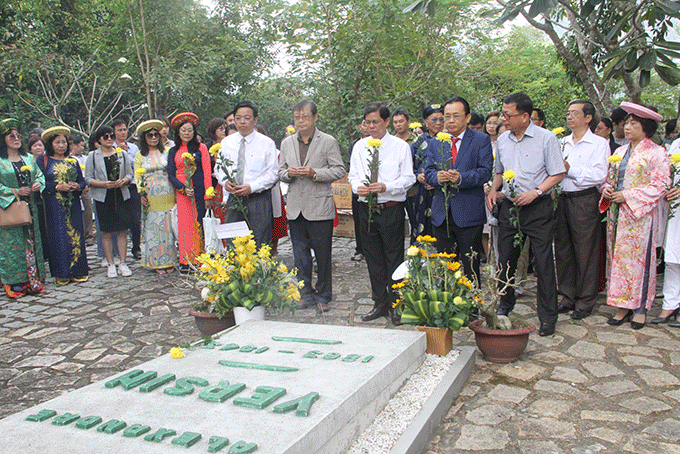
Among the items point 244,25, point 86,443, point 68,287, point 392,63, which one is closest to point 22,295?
point 68,287

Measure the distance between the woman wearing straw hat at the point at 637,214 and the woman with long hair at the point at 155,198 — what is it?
550 cm

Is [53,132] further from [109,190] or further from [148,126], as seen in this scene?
[148,126]

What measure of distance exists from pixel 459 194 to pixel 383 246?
940 millimetres

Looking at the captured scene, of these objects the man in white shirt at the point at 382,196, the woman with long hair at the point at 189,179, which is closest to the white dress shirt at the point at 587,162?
the man in white shirt at the point at 382,196

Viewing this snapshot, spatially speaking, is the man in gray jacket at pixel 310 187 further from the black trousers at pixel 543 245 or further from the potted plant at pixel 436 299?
the black trousers at pixel 543 245

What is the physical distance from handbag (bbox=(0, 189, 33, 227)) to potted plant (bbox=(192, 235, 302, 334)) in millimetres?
3341

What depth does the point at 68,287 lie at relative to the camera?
23.6 ft

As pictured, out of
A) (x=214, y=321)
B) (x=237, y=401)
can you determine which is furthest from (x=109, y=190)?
(x=237, y=401)

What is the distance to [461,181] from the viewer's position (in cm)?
482

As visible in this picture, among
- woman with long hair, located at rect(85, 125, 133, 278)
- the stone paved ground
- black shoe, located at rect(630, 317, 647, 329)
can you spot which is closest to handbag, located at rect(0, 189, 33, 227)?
the stone paved ground

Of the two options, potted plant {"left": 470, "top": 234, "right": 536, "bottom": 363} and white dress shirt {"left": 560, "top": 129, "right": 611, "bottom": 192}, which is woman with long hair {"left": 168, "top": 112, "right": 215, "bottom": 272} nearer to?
potted plant {"left": 470, "top": 234, "right": 536, "bottom": 363}

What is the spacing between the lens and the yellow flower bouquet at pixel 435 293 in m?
3.93

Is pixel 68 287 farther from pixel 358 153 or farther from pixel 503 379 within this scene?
pixel 503 379

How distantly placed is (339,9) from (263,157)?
3.60m
